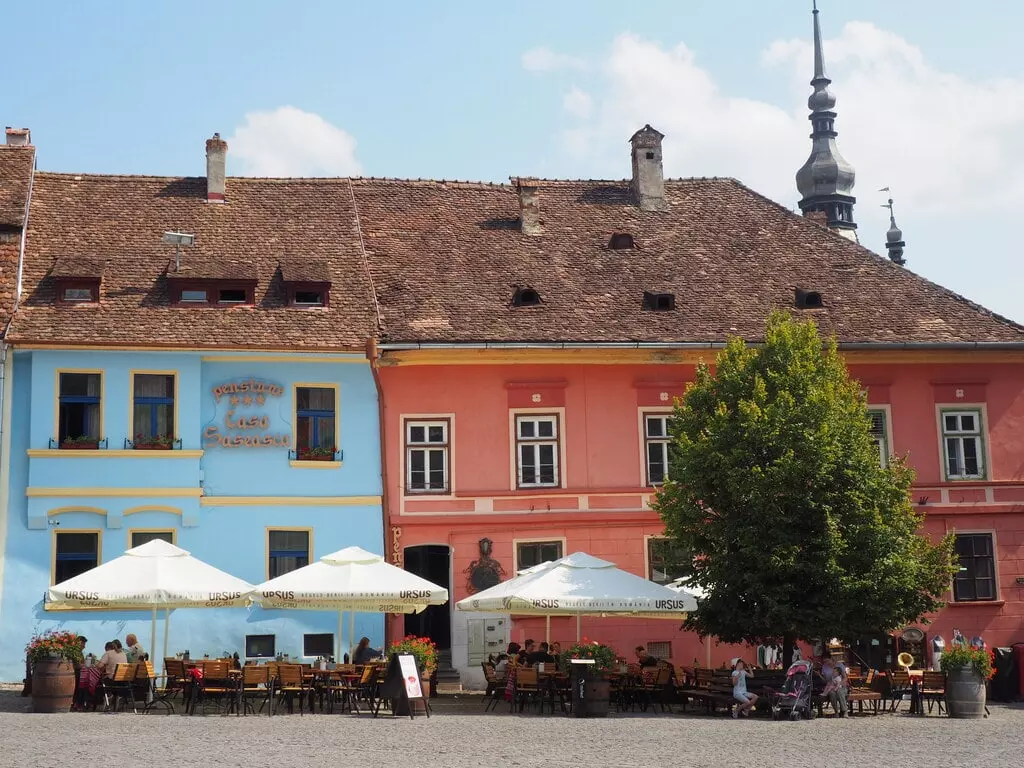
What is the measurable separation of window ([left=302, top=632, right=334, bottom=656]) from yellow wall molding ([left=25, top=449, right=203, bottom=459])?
13.1 feet

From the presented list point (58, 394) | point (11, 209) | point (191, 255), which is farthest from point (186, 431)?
point (11, 209)

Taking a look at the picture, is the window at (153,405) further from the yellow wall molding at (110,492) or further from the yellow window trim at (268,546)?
the yellow window trim at (268,546)

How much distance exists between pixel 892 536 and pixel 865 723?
3430 mm

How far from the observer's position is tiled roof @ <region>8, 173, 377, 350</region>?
2653cm

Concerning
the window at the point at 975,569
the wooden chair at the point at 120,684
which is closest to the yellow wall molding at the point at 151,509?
the wooden chair at the point at 120,684

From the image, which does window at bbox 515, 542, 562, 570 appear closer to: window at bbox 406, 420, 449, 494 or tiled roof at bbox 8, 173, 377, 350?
window at bbox 406, 420, 449, 494

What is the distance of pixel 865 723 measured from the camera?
20.6 metres

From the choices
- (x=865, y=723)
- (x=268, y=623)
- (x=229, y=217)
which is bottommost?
(x=865, y=723)

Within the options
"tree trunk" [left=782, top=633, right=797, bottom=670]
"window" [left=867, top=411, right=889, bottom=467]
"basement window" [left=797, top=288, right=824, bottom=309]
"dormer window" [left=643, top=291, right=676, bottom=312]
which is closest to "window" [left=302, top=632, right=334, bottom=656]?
"tree trunk" [left=782, top=633, right=797, bottom=670]

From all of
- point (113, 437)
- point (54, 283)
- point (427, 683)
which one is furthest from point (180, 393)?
point (427, 683)

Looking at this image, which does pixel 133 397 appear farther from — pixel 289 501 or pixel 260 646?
pixel 260 646

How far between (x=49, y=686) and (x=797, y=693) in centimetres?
1088

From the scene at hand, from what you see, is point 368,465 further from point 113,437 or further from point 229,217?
point 229,217

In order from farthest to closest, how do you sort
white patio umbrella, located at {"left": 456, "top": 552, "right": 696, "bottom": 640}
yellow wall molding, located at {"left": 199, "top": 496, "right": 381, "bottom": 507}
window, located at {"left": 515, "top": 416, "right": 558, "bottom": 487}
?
window, located at {"left": 515, "top": 416, "right": 558, "bottom": 487}, yellow wall molding, located at {"left": 199, "top": 496, "right": 381, "bottom": 507}, white patio umbrella, located at {"left": 456, "top": 552, "right": 696, "bottom": 640}
